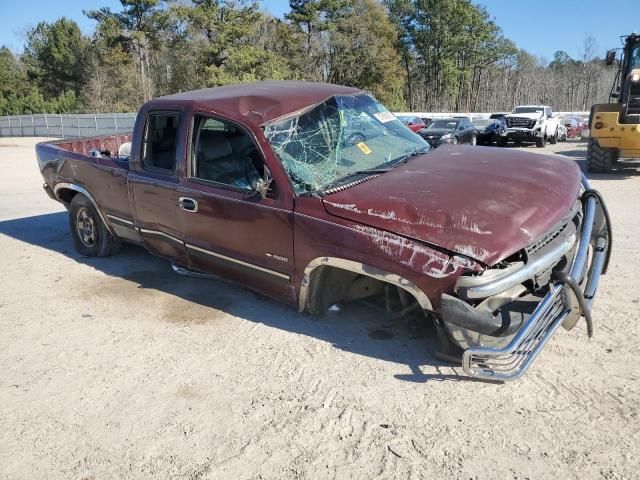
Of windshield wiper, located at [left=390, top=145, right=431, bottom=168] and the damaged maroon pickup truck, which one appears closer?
the damaged maroon pickup truck

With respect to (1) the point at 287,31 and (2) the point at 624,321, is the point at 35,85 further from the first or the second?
(2) the point at 624,321

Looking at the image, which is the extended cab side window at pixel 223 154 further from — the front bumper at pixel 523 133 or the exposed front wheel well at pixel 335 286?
Answer: the front bumper at pixel 523 133

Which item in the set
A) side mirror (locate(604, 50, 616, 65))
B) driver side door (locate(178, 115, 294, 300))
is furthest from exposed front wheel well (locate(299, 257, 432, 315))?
side mirror (locate(604, 50, 616, 65))

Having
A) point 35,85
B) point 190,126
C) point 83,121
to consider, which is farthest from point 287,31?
point 190,126

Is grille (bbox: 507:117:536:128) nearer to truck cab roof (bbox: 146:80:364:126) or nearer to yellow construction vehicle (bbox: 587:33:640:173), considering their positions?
yellow construction vehicle (bbox: 587:33:640:173)

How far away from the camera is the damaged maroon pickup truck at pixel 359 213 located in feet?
9.82

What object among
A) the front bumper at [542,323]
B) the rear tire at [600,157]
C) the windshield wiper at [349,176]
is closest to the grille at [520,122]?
the rear tire at [600,157]

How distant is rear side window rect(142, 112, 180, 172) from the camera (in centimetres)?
451

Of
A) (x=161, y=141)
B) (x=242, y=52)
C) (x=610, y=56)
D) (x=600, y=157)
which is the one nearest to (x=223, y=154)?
(x=161, y=141)

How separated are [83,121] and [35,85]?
2041cm

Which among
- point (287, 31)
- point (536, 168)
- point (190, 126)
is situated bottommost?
point (536, 168)

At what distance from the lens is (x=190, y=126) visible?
4.34 m

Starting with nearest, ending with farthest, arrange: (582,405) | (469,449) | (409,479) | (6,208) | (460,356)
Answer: (409,479) → (469,449) → (582,405) → (460,356) → (6,208)

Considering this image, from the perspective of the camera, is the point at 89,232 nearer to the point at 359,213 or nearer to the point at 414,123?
the point at 359,213
